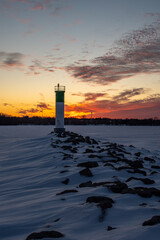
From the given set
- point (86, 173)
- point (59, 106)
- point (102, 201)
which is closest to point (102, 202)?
point (102, 201)

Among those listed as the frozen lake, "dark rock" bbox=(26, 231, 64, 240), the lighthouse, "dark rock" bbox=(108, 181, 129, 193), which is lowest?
the frozen lake

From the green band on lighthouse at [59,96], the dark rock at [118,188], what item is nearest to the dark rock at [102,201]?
the dark rock at [118,188]

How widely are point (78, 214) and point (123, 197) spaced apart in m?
1.03

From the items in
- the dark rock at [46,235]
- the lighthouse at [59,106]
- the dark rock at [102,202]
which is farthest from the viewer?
the lighthouse at [59,106]

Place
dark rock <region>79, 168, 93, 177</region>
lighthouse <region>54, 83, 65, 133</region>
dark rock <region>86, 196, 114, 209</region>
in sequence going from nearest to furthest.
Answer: dark rock <region>86, 196, 114, 209</region> → dark rock <region>79, 168, 93, 177</region> → lighthouse <region>54, 83, 65, 133</region>

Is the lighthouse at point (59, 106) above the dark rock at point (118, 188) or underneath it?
above

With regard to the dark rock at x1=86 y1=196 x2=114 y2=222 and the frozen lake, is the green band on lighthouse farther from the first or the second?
the dark rock at x1=86 y1=196 x2=114 y2=222

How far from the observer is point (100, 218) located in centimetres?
319

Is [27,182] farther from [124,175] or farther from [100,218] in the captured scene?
[100,218]

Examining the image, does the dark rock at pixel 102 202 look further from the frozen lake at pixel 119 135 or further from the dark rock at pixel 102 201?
the frozen lake at pixel 119 135

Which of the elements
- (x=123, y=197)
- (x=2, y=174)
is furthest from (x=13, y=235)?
(x=2, y=174)

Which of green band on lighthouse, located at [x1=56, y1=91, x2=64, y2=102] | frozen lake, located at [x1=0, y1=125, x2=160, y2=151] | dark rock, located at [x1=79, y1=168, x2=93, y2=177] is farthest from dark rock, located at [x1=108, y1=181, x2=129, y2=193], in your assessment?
green band on lighthouse, located at [x1=56, y1=91, x2=64, y2=102]

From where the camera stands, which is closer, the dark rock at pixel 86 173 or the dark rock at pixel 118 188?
the dark rock at pixel 118 188

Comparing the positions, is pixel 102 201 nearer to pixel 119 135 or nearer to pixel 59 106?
pixel 59 106
